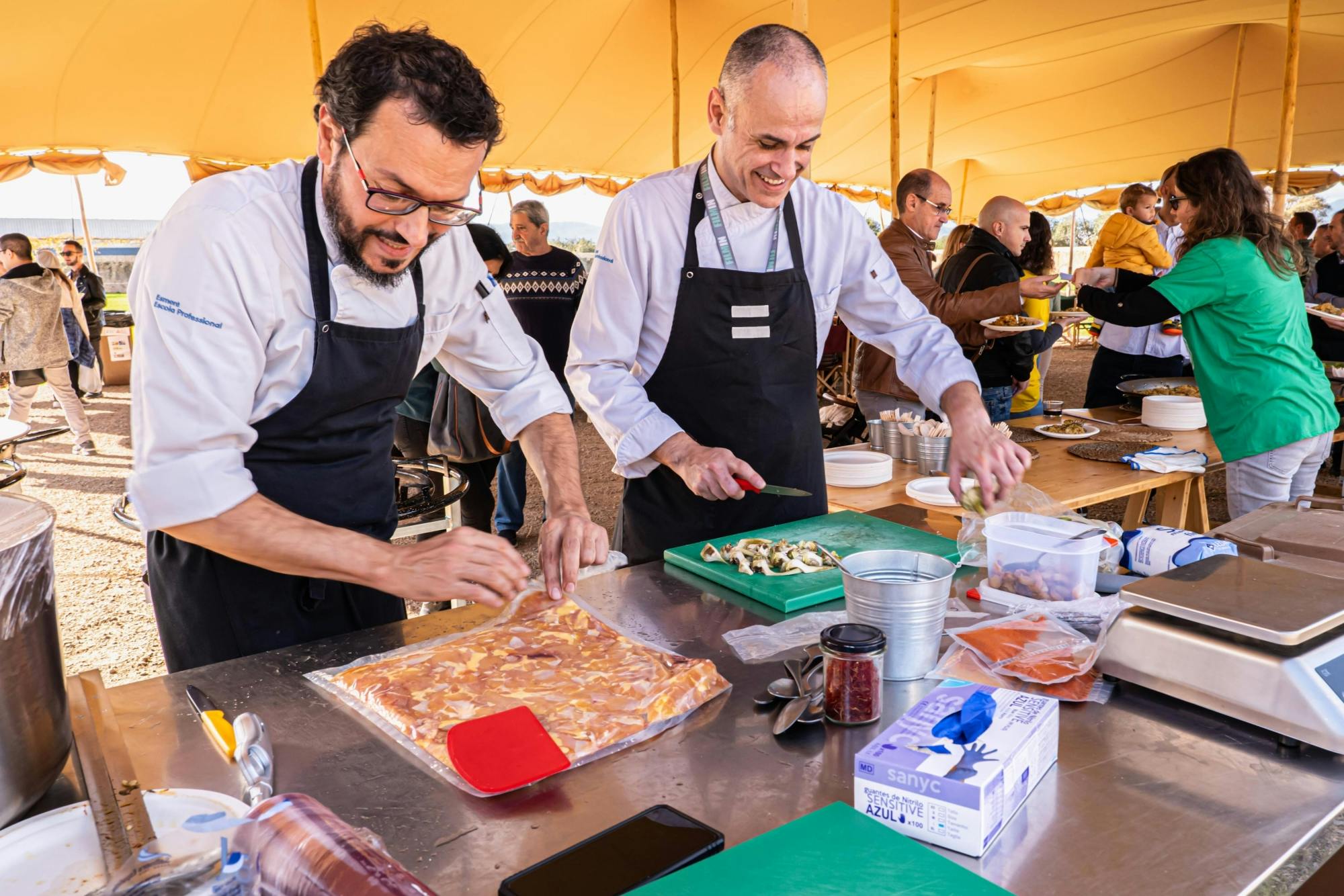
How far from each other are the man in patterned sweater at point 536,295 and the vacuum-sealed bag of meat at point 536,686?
3906 millimetres

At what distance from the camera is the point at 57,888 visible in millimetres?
827

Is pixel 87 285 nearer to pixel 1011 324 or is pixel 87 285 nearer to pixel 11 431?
pixel 11 431

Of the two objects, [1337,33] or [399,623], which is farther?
[1337,33]

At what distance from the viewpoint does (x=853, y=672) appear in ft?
3.77

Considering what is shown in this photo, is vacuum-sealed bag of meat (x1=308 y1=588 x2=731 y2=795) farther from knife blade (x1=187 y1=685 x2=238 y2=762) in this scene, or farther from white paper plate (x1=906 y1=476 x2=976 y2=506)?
white paper plate (x1=906 y1=476 x2=976 y2=506)

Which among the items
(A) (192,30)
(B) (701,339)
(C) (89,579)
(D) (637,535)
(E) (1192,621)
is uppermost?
(A) (192,30)

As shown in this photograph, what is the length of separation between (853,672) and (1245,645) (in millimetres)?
473

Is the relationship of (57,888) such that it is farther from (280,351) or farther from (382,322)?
(382,322)

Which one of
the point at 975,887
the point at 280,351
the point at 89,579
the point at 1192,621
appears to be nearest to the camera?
the point at 975,887

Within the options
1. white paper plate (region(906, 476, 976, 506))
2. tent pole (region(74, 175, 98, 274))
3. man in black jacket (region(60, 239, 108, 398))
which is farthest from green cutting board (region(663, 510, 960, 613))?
tent pole (region(74, 175, 98, 274))

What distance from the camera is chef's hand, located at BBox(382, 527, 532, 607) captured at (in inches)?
51.8

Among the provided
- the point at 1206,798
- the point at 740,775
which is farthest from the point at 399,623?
the point at 1206,798

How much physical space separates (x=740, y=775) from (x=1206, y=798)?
0.50 meters

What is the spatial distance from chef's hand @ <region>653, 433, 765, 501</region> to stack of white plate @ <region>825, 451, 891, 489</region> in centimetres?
100
